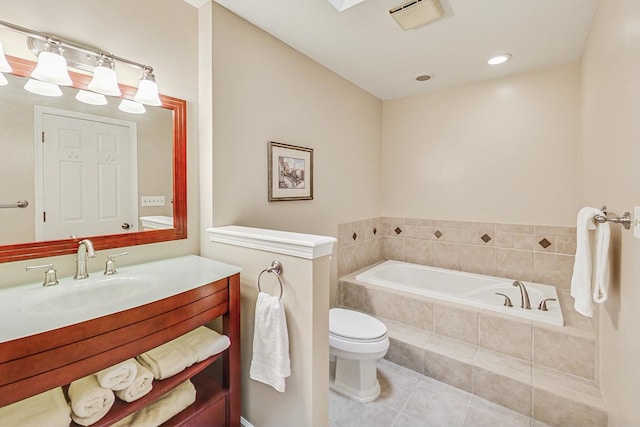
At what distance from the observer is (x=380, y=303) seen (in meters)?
2.53

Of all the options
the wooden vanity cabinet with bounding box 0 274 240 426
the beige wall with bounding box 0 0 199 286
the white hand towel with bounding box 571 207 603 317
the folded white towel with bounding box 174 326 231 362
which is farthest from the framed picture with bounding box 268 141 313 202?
the white hand towel with bounding box 571 207 603 317

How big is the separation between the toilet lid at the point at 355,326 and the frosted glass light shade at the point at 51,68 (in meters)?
1.97

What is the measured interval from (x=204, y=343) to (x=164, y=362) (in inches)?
7.4

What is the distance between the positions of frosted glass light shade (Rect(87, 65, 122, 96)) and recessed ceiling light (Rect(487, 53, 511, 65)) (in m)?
2.73

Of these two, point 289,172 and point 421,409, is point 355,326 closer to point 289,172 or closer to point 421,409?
point 421,409

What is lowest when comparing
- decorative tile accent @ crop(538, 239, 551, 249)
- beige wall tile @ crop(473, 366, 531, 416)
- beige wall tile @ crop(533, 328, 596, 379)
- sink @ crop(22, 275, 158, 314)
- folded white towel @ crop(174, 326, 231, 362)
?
beige wall tile @ crop(473, 366, 531, 416)

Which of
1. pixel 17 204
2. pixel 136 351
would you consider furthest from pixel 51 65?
pixel 136 351

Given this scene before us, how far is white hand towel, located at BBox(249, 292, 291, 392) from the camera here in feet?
4.34

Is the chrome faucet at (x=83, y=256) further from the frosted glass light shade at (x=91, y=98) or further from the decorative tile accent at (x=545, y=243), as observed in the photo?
the decorative tile accent at (x=545, y=243)

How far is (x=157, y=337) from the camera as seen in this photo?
1.11 meters

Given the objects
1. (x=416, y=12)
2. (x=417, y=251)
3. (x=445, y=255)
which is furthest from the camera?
(x=417, y=251)

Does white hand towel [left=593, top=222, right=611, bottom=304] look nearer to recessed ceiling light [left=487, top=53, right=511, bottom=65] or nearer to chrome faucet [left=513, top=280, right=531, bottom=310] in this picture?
chrome faucet [left=513, top=280, right=531, bottom=310]

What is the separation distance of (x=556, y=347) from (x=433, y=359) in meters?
0.76

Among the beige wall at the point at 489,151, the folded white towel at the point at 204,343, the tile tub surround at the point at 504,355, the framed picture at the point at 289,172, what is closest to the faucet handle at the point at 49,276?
the folded white towel at the point at 204,343
